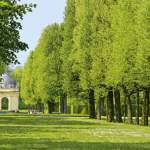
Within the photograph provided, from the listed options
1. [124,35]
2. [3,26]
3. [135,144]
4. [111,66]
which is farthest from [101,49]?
[3,26]

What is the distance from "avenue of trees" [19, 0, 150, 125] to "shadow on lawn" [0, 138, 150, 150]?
16.4 m

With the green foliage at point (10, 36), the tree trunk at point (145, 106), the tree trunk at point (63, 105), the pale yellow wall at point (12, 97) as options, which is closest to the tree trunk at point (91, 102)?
the tree trunk at point (145, 106)

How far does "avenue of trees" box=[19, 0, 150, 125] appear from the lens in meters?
40.8

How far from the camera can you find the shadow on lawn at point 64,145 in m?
20.6

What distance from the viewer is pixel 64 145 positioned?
21797 millimetres

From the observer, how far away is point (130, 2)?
44.4 meters

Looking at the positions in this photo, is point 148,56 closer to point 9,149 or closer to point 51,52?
point 9,149

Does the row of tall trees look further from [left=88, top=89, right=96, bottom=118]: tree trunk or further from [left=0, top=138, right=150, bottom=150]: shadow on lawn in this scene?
[left=88, top=89, right=96, bottom=118]: tree trunk

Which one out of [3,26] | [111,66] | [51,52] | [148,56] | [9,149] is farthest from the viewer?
[51,52]

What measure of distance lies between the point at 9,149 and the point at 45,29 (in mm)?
63087

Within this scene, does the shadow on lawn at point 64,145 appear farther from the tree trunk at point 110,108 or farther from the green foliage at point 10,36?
the tree trunk at point 110,108

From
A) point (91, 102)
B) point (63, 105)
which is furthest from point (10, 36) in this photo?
point (63, 105)

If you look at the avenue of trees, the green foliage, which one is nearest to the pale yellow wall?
the avenue of trees

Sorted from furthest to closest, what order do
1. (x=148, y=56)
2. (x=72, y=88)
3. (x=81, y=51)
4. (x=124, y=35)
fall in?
(x=72, y=88), (x=81, y=51), (x=124, y=35), (x=148, y=56)
